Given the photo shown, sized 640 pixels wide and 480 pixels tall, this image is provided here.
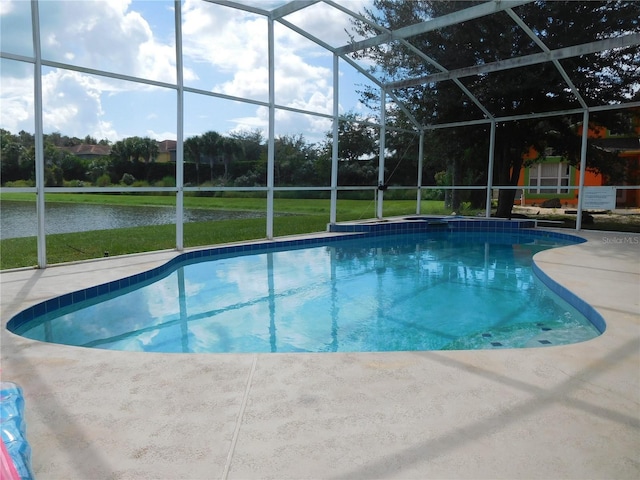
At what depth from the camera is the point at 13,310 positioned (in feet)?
12.1

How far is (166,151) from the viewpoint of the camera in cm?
707

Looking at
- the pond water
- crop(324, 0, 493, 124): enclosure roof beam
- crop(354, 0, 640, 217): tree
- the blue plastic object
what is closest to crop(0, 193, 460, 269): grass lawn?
the pond water

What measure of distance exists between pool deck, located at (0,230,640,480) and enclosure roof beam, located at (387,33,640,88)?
6.18m

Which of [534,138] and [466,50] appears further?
[534,138]

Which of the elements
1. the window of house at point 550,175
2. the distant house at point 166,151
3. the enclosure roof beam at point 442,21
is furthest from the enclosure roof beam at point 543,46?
the distant house at point 166,151

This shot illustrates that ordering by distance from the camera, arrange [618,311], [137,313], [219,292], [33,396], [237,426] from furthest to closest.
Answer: [219,292], [137,313], [618,311], [33,396], [237,426]

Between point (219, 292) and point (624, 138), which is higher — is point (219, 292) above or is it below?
below

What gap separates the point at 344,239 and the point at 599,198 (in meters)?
5.74

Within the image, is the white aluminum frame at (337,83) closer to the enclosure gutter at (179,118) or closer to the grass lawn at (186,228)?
the enclosure gutter at (179,118)

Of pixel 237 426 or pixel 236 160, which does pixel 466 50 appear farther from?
pixel 237 426

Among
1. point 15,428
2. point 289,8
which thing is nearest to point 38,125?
point 289,8

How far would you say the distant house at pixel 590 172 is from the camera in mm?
10359

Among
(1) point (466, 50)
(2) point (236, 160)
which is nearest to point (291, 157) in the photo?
(2) point (236, 160)

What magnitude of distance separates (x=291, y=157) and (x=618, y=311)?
6565mm
